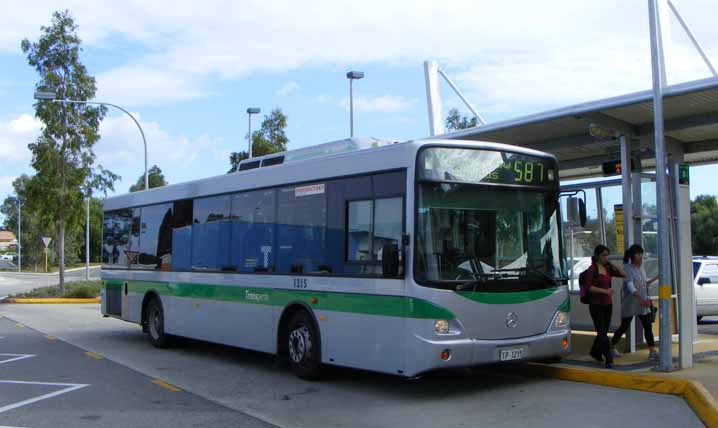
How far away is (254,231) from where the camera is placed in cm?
1180

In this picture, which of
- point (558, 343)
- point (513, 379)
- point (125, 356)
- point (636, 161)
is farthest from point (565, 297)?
point (125, 356)

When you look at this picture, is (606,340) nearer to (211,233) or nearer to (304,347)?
(304,347)

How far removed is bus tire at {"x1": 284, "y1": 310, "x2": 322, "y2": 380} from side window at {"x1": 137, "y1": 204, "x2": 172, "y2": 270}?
4.58m

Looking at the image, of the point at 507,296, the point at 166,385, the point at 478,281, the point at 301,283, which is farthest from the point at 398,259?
the point at 166,385

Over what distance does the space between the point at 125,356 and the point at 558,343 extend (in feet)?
25.9

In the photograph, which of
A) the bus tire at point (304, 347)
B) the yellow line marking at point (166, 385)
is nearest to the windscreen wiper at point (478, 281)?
the bus tire at point (304, 347)

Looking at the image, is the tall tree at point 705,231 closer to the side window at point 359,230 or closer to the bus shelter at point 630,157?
the bus shelter at point 630,157

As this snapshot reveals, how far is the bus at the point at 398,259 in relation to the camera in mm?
8688

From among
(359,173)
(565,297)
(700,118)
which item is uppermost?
(700,118)

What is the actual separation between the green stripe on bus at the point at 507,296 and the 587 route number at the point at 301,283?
2.54 meters

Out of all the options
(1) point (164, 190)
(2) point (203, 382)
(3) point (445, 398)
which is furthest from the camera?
(1) point (164, 190)

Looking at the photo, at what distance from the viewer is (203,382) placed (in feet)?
35.3

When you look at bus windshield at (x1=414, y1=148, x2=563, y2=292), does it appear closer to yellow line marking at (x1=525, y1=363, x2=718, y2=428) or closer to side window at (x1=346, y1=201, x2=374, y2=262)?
side window at (x1=346, y1=201, x2=374, y2=262)

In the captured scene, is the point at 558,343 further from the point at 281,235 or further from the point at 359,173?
the point at 281,235
